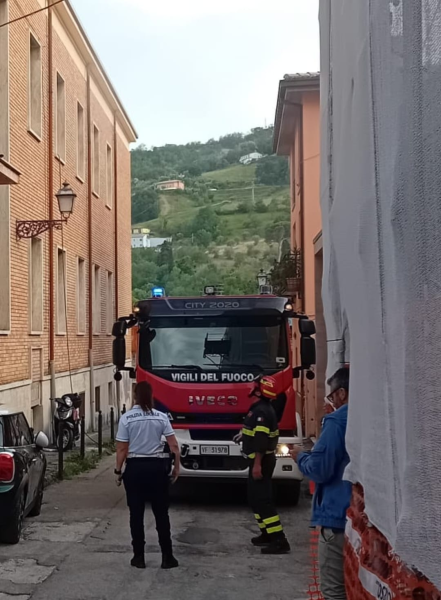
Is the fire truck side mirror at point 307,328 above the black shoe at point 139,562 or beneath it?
above

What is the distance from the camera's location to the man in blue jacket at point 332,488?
4.76 m

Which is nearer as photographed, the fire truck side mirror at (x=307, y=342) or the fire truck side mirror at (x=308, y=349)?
the fire truck side mirror at (x=307, y=342)

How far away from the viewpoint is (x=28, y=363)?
53.8 feet

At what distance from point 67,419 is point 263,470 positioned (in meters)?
10.00

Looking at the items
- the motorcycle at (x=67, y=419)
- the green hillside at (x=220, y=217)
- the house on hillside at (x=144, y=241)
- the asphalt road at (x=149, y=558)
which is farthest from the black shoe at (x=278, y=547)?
the green hillside at (x=220, y=217)

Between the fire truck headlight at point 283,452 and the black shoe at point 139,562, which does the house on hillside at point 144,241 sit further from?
the black shoe at point 139,562

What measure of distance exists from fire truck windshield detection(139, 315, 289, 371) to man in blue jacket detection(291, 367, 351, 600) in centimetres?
615

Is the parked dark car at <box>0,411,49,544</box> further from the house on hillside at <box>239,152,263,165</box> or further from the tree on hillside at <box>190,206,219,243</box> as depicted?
the house on hillside at <box>239,152,263,165</box>

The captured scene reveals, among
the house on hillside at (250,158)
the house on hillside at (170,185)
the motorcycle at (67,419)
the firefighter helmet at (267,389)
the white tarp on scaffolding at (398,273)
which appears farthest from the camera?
the house on hillside at (250,158)

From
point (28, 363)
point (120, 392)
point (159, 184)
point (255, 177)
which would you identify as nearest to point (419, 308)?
point (28, 363)

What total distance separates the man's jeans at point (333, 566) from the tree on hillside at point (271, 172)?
4389 inches

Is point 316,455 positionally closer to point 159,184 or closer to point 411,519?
point 411,519

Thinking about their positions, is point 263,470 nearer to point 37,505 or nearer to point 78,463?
point 37,505

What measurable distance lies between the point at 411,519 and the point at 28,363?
14615mm
